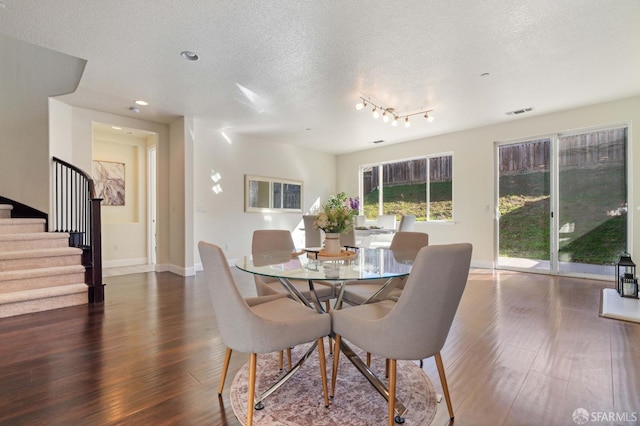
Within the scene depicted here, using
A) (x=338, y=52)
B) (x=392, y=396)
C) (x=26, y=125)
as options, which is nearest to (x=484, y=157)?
(x=338, y=52)

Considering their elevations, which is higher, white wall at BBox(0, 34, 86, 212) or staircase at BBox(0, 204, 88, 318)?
white wall at BBox(0, 34, 86, 212)

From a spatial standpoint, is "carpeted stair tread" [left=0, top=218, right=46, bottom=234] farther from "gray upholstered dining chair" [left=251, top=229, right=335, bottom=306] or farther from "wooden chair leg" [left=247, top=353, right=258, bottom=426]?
"wooden chair leg" [left=247, top=353, right=258, bottom=426]

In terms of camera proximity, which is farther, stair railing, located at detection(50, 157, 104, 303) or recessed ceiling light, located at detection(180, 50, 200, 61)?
stair railing, located at detection(50, 157, 104, 303)

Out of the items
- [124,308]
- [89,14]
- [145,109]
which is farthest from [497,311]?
[145,109]

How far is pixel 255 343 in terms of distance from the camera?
144cm

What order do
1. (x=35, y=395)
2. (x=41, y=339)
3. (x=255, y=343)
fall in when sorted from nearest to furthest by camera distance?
(x=255, y=343) → (x=35, y=395) → (x=41, y=339)

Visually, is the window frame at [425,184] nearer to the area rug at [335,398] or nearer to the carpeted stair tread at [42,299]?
the area rug at [335,398]

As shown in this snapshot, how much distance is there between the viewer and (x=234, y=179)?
601cm

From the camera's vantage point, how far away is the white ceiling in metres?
2.36

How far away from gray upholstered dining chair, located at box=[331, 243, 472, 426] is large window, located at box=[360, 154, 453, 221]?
5.21m

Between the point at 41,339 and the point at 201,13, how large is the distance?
2999 mm

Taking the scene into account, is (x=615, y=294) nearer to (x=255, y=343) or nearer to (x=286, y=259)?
(x=286, y=259)

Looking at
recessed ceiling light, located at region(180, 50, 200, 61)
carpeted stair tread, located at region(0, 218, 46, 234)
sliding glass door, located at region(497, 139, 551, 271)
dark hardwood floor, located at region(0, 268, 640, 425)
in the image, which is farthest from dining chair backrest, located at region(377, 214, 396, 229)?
carpeted stair tread, located at region(0, 218, 46, 234)

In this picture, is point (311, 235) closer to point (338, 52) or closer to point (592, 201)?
point (338, 52)
